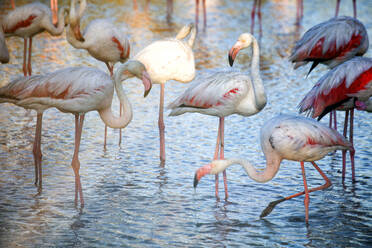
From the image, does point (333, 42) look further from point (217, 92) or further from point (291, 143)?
point (291, 143)

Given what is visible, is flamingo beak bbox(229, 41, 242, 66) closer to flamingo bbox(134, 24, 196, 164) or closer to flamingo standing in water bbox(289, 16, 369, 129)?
flamingo bbox(134, 24, 196, 164)

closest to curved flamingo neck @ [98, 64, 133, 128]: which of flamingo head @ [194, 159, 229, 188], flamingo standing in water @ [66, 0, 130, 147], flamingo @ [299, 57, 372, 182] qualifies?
flamingo head @ [194, 159, 229, 188]

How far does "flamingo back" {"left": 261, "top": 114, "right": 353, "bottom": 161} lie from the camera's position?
470 centimetres

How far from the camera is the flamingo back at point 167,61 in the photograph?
20.8 ft

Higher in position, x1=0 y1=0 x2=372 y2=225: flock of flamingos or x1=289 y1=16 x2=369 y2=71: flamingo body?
x1=289 y1=16 x2=369 y2=71: flamingo body

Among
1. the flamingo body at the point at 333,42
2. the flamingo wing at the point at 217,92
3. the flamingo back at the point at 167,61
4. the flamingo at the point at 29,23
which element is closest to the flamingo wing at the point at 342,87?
the flamingo wing at the point at 217,92

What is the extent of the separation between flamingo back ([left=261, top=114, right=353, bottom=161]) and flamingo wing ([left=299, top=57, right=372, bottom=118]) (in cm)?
78

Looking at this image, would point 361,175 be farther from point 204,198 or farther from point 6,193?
point 6,193

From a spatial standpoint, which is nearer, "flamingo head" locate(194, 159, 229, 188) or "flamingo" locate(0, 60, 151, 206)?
"flamingo head" locate(194, 159, 229, 188)

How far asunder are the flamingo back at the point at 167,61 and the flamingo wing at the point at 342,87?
1.38 meters

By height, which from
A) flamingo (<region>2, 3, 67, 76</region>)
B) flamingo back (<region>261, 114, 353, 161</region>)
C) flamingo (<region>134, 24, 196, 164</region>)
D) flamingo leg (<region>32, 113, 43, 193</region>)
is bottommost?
flamingo leg (<region>32, 113, 43, 193</region>)

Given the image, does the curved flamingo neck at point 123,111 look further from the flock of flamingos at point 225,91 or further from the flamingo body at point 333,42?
the flamingo body at point 333,42

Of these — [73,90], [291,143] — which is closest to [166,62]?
[73,90]

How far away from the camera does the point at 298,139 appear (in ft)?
15.4
